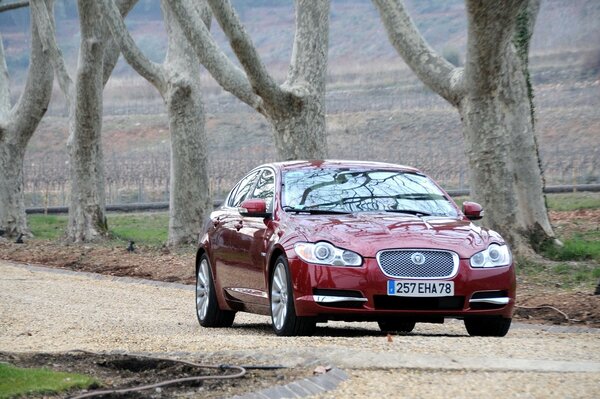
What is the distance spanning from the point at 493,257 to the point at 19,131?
83.2 ft

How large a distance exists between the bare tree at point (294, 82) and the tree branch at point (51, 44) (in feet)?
31.1

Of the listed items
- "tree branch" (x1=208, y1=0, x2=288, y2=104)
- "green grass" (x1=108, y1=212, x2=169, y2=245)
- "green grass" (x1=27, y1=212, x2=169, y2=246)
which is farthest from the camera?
"green grass" (x1=27, y1=212, x2=169, y2=246)

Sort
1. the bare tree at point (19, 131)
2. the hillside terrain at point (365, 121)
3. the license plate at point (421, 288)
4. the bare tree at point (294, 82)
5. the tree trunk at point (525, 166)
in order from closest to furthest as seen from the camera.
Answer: the license plate at point (421, 288)
the tree trunk at point (525, 166)
the bare tree at point (294, 82)
the bare tree at point (19, 131)
the hillside terrain at point (365, 121)

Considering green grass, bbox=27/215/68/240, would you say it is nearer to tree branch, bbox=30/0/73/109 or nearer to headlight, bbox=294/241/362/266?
tree branch, bbox=30/0/73/109

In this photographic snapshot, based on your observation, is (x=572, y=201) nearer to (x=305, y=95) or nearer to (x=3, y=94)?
(x=3, y=94)

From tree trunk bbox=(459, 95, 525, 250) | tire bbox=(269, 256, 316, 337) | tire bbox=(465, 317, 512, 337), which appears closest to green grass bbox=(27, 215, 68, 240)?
tree trunk bbox=(459, 95, 525, 250)

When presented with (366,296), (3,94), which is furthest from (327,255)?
(3,94)

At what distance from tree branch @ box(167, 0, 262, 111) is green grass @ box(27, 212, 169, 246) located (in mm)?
6751

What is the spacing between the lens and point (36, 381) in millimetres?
9039

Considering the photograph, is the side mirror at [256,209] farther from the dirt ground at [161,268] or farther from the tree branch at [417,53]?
the tree branch at [417,53]

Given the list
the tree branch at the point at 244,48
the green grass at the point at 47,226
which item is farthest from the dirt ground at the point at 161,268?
the green grass at the point at 47,226

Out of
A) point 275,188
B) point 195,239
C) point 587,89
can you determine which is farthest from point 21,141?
point 587,89

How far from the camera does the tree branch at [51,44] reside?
32281 millimetres

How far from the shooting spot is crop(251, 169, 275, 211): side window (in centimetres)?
1342
